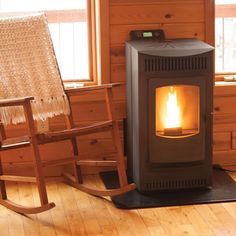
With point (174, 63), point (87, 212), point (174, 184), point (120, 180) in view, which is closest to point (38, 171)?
point (87, 212)

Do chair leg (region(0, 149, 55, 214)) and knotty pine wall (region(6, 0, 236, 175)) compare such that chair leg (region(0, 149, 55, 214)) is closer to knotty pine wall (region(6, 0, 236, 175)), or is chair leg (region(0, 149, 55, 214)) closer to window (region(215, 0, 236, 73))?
knotty pine wall (region(6, 0, 236, 175))

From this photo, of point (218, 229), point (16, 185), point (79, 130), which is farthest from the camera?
point (16, 185)

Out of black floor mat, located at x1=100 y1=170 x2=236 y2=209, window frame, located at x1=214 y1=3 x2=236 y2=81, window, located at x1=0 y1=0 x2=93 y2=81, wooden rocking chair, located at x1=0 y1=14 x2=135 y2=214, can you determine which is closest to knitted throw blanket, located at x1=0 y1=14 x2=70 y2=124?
wooden rocking chair, located at x1=0 y1=14 x2=135 y2=214

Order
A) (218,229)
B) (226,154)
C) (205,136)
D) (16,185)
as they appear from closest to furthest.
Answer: (218,229) < (205,136) < (16,185) < (226,154)

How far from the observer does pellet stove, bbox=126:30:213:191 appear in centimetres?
337

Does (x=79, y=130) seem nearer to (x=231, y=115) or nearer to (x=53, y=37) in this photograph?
(x=53, y=37)

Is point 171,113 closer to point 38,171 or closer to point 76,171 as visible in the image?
point 76,171

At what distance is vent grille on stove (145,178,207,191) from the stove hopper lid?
0.70 meters

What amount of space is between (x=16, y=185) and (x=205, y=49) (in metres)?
1.36

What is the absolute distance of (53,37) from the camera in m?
3.90

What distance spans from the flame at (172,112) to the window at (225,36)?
0.71m

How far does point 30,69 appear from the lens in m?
3.47

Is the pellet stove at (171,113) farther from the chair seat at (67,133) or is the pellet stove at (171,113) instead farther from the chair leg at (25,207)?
the chair leg at (25,207)

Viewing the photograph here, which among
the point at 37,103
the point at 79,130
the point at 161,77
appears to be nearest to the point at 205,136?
the point at 161,77
